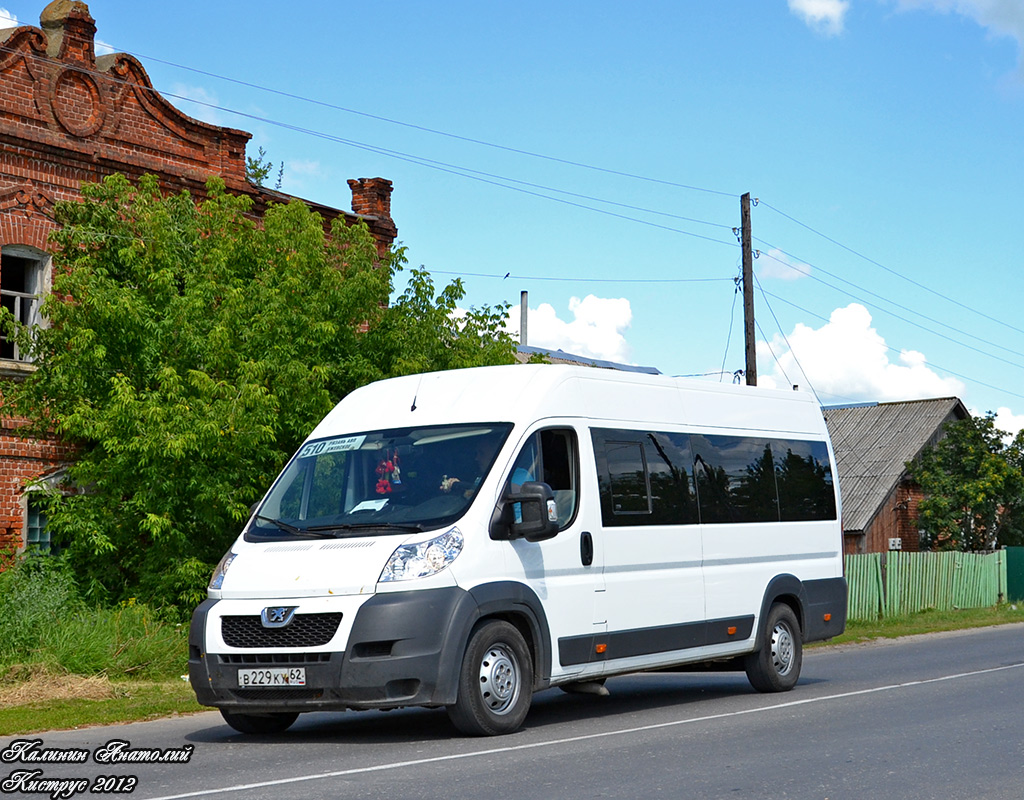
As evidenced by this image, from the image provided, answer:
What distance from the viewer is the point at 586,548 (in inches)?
405

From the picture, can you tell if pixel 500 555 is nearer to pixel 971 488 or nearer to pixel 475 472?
pixel 475 472

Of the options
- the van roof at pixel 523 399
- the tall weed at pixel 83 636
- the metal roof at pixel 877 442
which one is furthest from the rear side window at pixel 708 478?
the metal roof at pixel 877 442

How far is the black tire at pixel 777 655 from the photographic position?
1254 cm

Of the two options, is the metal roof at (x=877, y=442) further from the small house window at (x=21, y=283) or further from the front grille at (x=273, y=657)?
the front grille at (x=273, y=657)

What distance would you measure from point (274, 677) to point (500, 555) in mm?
1774

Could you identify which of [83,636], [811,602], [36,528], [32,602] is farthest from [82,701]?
[36,528]

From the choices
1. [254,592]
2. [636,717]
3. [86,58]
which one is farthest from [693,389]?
[86,58]

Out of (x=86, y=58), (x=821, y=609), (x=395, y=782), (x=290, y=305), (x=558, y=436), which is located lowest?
(x=395, y=782)

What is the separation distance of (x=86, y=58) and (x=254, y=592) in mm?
14307

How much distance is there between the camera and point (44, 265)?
784 inches

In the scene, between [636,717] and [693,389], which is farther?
[693,389]

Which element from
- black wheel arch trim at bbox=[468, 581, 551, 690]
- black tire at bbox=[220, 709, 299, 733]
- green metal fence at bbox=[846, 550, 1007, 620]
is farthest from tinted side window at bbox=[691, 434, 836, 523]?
green metal fence at bbox=[846, 550, 1007, 620]

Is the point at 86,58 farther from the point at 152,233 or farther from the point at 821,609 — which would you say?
the point at 821,609

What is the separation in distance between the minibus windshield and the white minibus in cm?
2
